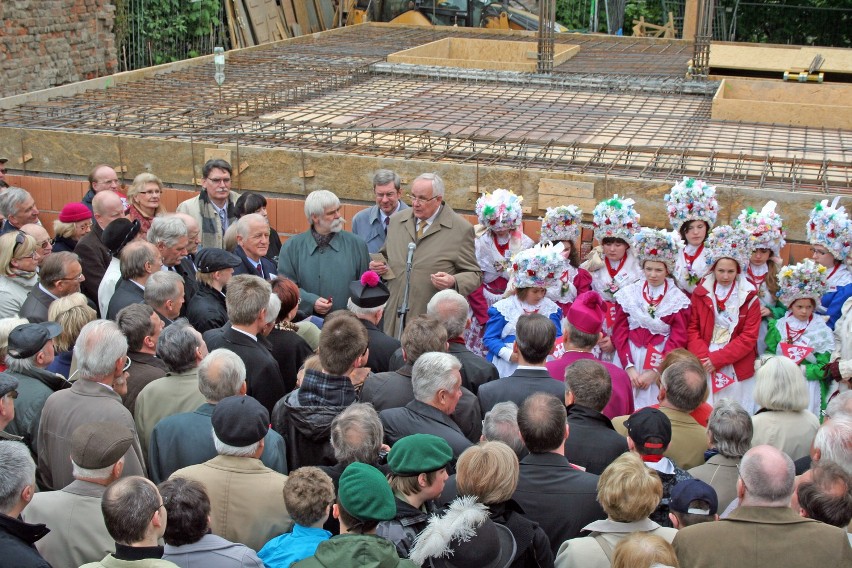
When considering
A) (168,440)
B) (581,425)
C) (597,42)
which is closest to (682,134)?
(581,425)

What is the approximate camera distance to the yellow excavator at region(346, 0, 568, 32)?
870 inches

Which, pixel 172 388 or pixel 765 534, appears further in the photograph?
pixel 172 388

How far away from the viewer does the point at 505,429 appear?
454 cm

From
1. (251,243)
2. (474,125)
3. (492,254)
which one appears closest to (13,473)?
(251,243)

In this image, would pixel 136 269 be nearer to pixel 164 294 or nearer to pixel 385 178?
pixel 164 294

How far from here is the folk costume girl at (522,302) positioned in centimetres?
674

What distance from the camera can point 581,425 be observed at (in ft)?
15.6

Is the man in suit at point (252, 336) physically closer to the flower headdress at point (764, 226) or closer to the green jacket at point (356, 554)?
the green jacket at point (356, 554)

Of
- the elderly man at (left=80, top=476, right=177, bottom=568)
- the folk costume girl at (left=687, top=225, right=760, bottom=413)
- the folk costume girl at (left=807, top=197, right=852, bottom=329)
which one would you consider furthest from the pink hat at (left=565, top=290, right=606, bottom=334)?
the elderly man at (left=80, top=476, right=177, bottom=568)

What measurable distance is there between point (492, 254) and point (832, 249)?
2.42m

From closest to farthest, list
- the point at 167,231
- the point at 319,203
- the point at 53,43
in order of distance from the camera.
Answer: the point at 167,231
the point at 319,203
the point at 53,43

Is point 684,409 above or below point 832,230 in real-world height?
below

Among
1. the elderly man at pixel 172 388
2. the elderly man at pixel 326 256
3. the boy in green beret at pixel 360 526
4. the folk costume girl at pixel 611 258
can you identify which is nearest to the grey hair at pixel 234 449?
the boy in green beret at pixel 360 526

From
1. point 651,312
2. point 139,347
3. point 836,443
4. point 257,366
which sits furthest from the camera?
point 651,312
